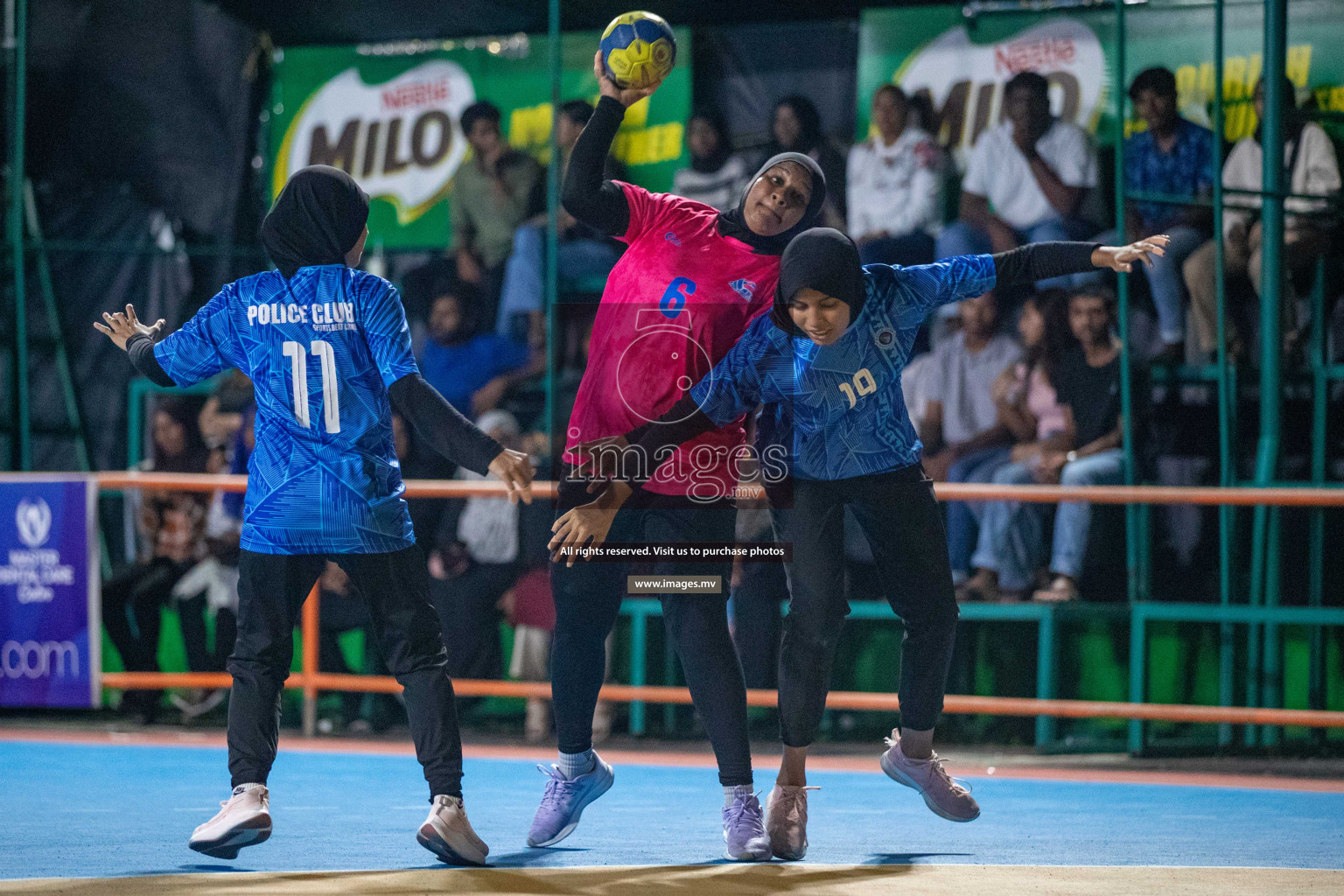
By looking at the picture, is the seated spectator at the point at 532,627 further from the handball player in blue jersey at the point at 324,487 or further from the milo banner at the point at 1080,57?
the handball player in blue jersey at the point at 324,487

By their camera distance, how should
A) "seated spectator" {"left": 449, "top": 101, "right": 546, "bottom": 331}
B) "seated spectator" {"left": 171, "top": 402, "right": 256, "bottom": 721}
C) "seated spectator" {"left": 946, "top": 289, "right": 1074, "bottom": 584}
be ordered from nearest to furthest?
"seated spectator" {"left": 946, "top": 289, "right": 1074, "bottom": 584}
"seated spectator" {"left": 171, "top": 402, "right": 256, "bottom": 721}
"seated spectator" {"left": 449, "top": 101, "right": 546, "bottom": 331}

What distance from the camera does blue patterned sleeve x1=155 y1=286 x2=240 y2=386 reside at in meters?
4.40

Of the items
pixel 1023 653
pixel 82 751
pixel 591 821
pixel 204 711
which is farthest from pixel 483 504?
pixel 591 821

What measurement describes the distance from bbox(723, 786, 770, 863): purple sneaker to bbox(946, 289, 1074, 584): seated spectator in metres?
3.89

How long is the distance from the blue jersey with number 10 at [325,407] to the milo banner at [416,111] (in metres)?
5.83

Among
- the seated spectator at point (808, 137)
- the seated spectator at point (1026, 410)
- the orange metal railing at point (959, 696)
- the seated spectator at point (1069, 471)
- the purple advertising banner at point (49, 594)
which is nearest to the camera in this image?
the orange metal railing at point (959, 696)

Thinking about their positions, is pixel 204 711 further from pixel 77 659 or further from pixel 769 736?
pixel 769 736

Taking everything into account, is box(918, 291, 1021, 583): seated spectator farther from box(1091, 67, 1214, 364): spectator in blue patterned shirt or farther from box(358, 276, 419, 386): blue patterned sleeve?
box(358, 276, 419, 386): blue patterned sleeve

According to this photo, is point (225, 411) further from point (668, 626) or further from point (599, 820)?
point (668, 626)

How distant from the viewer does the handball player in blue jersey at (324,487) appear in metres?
4.23

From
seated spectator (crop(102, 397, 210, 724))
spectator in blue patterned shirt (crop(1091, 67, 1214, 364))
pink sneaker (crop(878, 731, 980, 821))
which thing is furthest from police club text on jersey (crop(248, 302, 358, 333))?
spectator in blue patterned shirt (crop(1091, 67, 1214, 364))

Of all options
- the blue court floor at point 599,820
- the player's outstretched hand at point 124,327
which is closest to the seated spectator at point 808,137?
the blue court floor at point 599,820

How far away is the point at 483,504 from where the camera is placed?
8.66 metres

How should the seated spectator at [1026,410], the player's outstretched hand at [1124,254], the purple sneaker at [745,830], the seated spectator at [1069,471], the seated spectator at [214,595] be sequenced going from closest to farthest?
the purple sneaker at [745,830]
the player's outstretched hand at [1124,254]
the seated spectator at [1069,471]
the seated spectator at [1026,410]
the seated spectator at [214,595]
